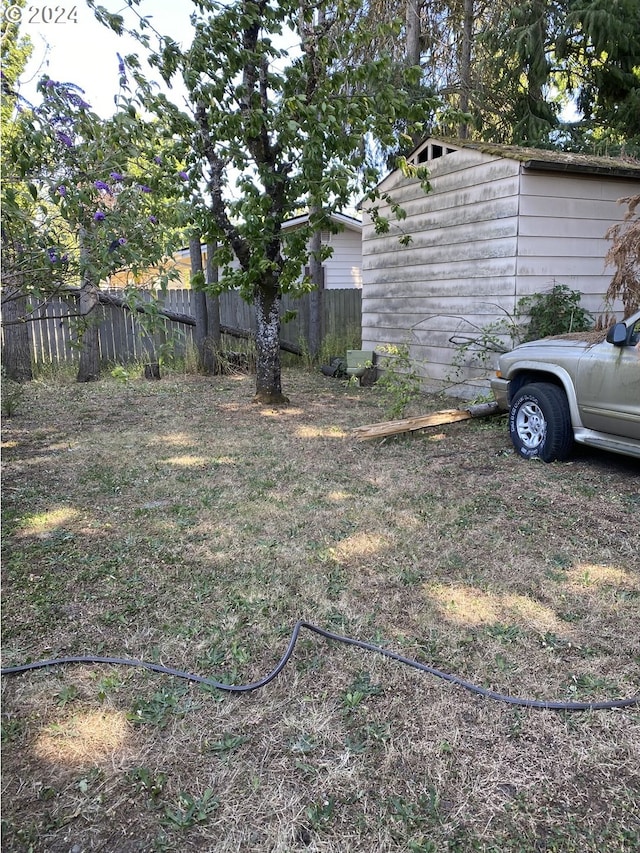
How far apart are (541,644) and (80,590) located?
7.81 ft

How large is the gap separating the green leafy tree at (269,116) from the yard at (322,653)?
3.81m

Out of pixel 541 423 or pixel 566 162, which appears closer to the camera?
pixel 541 423

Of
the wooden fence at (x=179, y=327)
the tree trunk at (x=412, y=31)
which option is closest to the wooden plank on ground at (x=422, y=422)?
the wooden fence at (x=179, y=327)

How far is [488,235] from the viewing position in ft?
→ 25.8

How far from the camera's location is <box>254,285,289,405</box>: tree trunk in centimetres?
847

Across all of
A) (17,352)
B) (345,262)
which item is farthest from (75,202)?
(345,262)

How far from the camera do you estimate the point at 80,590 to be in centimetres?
327

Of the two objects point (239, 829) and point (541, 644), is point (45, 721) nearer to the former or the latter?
point (239, 829)

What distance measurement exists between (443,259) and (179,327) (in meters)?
6.45

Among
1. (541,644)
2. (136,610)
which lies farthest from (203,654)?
(541,644)

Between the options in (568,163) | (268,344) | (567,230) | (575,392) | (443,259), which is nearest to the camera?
(575,392)

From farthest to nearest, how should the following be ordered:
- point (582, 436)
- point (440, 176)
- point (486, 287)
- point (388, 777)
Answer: point (440, 176) < point (486, 287) < point (582, 436) < point (388, 777)

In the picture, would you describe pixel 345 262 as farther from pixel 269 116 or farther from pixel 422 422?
pixel 422 422

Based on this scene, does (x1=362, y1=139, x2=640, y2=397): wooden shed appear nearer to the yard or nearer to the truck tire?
the truck tire
